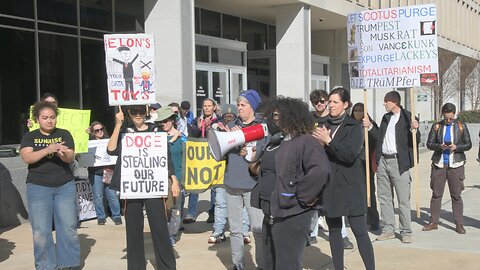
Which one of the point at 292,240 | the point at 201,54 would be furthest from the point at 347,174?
the point at 201,54

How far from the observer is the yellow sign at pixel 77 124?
8594mm

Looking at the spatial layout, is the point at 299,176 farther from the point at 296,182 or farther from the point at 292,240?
the point at 292,240

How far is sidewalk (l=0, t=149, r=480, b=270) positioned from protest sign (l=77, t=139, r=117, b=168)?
40.2 inches

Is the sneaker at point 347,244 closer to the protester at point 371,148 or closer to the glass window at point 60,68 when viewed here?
the protester at point 371,148

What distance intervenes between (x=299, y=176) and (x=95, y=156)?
5.69 meters

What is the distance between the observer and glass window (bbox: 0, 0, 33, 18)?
15.1m

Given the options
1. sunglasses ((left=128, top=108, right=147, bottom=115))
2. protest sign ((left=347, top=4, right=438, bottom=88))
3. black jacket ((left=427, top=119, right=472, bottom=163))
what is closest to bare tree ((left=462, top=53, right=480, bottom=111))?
black jacket ((left=427, top=119, right=472, bottom=163))

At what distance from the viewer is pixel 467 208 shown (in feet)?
35.9

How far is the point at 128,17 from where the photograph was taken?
60.6 feet

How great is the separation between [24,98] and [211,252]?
980 cm

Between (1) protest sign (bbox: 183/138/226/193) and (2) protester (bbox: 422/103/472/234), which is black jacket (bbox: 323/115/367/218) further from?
(2) protester (bbox: 422/103/472/234)

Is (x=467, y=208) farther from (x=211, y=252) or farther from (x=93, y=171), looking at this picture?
(x=93, y=171)

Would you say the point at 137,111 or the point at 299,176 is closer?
the point at 299,176

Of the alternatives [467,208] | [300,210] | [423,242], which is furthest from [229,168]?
[467,208]
